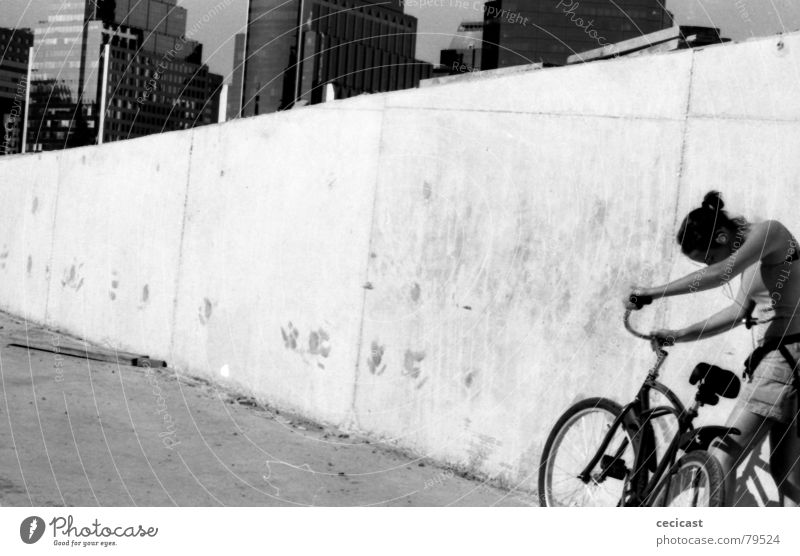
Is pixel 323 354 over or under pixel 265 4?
under

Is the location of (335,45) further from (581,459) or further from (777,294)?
(777,294)

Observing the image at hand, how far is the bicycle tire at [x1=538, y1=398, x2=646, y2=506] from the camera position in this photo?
407cm

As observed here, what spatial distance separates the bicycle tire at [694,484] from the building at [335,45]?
2447 mm

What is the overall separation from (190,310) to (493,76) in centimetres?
318

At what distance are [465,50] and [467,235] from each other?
957mm

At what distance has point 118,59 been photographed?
5.00 m

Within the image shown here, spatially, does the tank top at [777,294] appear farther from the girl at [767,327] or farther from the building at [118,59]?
the building at [118,59]

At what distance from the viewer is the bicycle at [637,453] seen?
375 centimetres

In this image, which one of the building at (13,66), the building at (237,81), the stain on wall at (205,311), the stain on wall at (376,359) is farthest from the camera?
the stain on wall at (205,311)

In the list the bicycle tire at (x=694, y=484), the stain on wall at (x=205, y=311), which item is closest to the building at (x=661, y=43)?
the bicycle tire at (x=694, y=484)

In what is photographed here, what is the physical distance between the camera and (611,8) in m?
4.90
